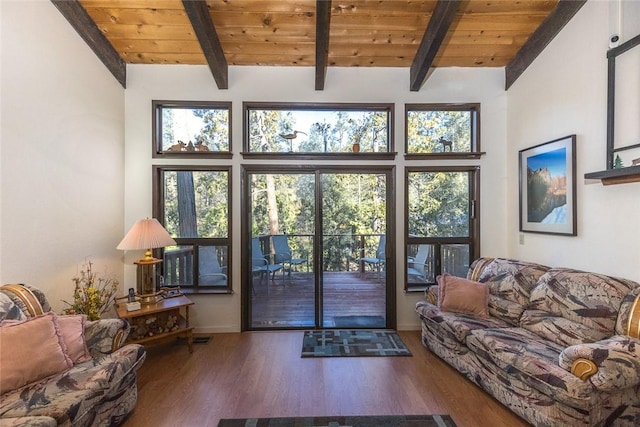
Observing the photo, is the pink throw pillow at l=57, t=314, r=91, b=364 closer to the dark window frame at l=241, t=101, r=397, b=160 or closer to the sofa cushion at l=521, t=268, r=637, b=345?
the dark window frame at l=241, t=101, r=397, b=160

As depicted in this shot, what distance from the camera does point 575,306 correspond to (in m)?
2.35

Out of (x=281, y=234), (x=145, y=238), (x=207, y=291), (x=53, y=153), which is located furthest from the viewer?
(x=281, y=234)

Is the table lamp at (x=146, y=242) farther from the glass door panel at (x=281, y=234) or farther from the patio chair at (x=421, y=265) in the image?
the patio chair at (x=421, y=265)

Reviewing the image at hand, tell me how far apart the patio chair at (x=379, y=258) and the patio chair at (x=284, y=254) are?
809mm

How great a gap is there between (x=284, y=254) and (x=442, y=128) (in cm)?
271

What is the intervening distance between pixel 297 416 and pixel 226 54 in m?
3.88

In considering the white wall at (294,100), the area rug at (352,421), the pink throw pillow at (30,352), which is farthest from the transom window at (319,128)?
the area rug at (352,421)

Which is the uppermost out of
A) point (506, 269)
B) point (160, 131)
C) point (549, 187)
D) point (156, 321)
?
point (160, 131)

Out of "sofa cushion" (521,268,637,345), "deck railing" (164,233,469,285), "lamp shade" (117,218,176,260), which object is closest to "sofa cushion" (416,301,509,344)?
"sofa cushion" (521,268,637,345)

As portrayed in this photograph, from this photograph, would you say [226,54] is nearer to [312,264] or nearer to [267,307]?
[312,264]

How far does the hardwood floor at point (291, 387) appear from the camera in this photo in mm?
2178

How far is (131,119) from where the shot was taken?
11.9ft

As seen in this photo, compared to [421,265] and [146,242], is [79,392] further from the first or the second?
[421,265]

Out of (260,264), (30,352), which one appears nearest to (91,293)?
(30,352)
